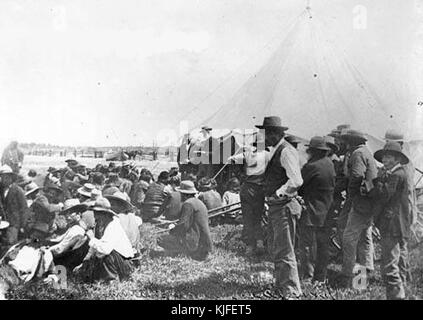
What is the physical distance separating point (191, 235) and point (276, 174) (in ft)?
7.72

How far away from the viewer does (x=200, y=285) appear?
5887 millimetres

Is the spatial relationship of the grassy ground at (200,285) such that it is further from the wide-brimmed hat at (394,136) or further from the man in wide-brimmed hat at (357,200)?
the wide-brimmed hat at (394,136)

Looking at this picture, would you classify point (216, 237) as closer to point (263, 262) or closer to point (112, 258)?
point (263, 262)

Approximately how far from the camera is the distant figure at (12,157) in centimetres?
809

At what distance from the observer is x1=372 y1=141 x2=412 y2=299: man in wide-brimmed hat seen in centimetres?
524

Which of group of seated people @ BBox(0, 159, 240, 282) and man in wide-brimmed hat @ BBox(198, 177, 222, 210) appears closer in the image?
group of seated people @ BBox(0, 159, 240, 282)

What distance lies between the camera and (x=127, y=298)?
556cm

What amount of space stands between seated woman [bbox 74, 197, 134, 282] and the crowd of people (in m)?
0.01

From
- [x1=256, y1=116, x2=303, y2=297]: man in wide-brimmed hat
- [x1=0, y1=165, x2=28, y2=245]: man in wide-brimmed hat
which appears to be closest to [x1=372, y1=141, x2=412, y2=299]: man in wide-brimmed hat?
[x1=256, y1=116, x2=303, y2=297]: man in wide-brimmed hat

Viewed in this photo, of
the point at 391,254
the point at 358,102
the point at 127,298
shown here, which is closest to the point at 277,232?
the point at 391,254

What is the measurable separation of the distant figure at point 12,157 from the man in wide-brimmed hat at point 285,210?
542cm

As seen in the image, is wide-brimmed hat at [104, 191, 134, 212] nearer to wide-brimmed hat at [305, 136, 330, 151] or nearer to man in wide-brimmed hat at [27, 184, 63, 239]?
man in wide-brimmed hat at [27, 184, 63, 239]

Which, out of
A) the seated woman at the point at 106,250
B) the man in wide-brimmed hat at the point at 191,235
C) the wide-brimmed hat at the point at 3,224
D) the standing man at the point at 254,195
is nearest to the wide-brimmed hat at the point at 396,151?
the standing man at the point at 254,195
